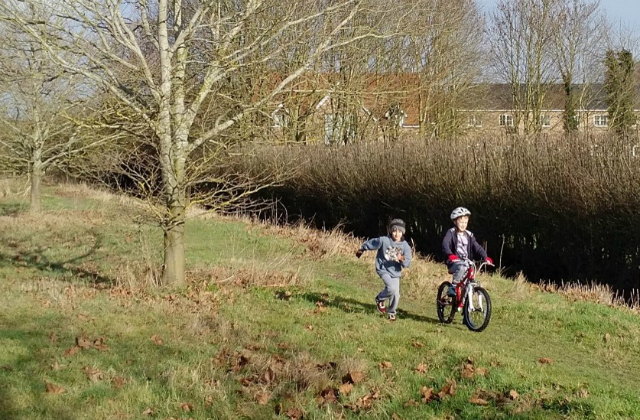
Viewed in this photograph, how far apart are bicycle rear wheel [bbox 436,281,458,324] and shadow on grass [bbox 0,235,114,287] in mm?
5662

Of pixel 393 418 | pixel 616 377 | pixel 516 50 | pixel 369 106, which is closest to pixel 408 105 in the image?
pixel 369 106

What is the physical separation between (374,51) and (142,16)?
64.6 feet

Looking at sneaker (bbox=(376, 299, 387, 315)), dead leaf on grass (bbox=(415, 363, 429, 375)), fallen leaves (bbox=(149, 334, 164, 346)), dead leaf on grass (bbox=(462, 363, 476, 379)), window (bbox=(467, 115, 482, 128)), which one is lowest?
sneaker (bbox=(376, 299, 387, 315))

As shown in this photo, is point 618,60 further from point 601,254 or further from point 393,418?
point 393,418

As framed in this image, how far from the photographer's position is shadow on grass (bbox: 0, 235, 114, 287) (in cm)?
1314

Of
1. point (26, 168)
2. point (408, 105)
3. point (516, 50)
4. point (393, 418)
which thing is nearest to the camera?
point (393, 418)

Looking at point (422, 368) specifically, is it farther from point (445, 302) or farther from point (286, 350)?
point (445, 302)

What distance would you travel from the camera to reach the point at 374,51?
29391 mm

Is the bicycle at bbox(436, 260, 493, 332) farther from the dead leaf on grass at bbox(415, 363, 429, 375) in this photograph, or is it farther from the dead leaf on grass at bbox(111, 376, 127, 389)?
the dead leaf on grass at bbox(111, 376, 127, 389)

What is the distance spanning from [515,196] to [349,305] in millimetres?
7450

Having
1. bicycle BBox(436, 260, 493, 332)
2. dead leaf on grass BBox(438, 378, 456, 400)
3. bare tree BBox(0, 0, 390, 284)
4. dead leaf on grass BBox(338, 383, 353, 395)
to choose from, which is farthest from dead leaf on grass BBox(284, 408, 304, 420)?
bare tree BBox(0, 0, 390, 284)

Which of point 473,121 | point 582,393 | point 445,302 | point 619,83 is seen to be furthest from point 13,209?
point 619,83

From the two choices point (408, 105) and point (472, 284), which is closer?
point (472, 284)

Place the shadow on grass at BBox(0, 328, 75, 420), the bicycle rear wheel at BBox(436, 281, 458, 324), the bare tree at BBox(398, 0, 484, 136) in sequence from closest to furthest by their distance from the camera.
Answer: the shadow on grass at BBox(0, 328, 75, 420), the bicycle rear wheel at BBox(436, 281, 458, 324), the bare tree at BBox(398, 0, 484, 136)
